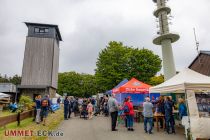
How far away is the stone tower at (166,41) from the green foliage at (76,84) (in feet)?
125

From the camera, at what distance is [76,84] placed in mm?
69250

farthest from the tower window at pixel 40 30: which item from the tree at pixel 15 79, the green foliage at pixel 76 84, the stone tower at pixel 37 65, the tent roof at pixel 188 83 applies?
the tree at pixel 15 79

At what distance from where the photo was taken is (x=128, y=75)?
116 feet

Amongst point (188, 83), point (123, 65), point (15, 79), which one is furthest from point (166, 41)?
point (15, 79)

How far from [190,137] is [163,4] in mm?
31325

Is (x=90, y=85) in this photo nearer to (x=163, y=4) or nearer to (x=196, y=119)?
(x=163, y=4)

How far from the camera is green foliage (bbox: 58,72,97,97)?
67.9m

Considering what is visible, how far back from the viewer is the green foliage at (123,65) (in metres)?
35.2

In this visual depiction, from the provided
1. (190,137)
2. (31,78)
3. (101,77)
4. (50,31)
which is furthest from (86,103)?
(50,31)

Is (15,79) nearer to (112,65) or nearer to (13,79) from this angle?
(13,79)

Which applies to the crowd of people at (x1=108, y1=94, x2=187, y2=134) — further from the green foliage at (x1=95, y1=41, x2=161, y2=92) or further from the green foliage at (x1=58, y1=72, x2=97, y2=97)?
the green foliage at (x1=58, y1=72, x2=97, y2=97)

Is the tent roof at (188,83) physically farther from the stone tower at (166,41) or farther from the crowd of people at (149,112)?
the stone tower at (166,41)

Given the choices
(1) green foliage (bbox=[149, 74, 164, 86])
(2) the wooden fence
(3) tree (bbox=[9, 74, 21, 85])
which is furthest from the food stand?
(3) tree (bbox=[9, 74, 21, 85])

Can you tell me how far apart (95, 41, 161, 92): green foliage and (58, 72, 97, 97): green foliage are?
31.2 m
